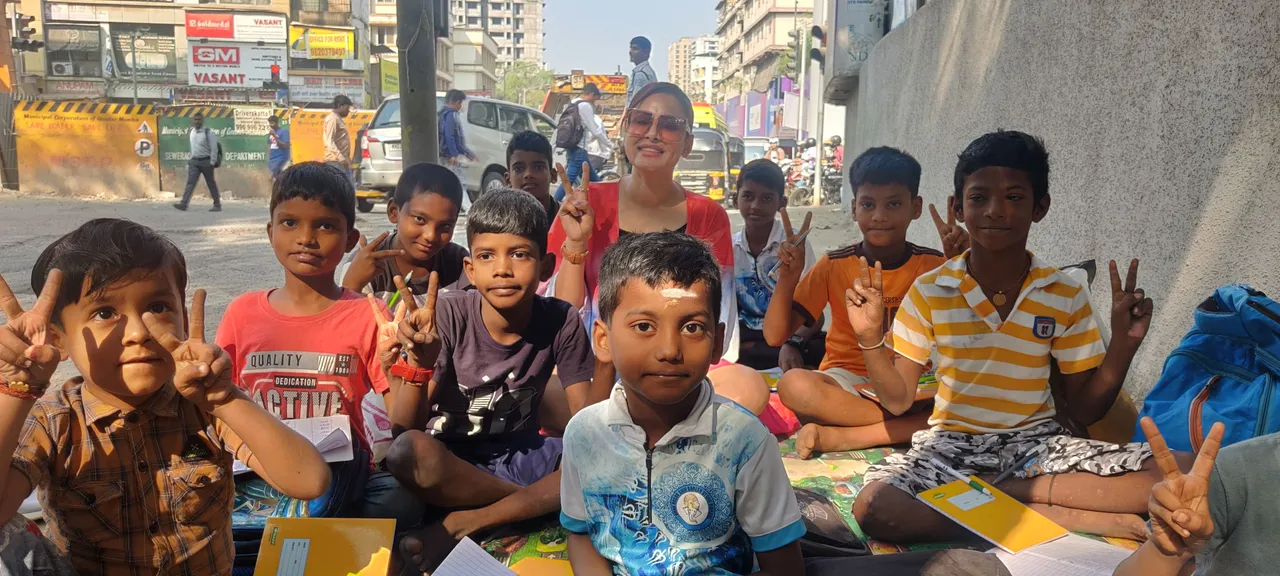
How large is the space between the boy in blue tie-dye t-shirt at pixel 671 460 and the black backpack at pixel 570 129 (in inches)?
262

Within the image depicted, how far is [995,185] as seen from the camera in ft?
8.31

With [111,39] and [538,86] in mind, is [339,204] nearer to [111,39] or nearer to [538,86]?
[111,39]

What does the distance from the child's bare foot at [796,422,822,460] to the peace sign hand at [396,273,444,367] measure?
5.00 ft

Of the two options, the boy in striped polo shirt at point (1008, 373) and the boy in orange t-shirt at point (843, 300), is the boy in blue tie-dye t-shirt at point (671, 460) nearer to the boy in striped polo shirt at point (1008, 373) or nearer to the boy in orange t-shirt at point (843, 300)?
the boy in striped polo shirt at point (1008, 373)

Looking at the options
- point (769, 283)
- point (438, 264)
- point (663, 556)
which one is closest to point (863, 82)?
point (769, 283)

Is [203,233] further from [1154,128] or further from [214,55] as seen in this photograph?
[214,55]

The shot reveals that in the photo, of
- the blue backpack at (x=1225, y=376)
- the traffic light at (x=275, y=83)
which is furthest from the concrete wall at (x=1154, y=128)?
the traffic light at (x=275, y=83)

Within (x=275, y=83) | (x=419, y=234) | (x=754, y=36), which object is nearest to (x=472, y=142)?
(x=419, y=234)

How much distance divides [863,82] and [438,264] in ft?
28.5

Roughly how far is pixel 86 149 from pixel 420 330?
17.1m

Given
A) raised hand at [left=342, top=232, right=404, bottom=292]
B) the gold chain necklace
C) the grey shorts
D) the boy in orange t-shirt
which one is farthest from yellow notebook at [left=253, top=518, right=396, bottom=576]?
the gold chain necklace

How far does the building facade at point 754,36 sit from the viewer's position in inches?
2259

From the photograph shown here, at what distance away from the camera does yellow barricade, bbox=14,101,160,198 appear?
15.6 metres

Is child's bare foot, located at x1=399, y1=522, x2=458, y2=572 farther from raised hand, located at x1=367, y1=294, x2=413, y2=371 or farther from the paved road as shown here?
the paved road
